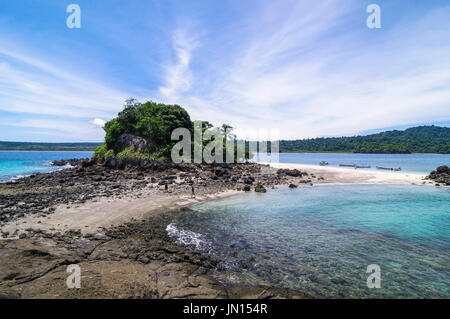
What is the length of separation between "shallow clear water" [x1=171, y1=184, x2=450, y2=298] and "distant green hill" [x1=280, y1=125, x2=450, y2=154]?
128630 mm

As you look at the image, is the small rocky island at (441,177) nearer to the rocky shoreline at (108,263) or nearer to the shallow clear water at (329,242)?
the shallow clear water at (329,242)

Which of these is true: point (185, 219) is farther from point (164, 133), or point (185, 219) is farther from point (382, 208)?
point (164, 133)

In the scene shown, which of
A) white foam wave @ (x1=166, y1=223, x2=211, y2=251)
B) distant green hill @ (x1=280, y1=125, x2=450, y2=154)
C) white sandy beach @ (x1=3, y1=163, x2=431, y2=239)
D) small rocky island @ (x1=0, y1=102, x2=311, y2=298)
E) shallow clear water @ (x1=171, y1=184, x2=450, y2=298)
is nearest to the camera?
small rocky island @ (x1=0, y1=102, x2=311, y2=298)

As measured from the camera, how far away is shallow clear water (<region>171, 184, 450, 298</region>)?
7184 millimetres

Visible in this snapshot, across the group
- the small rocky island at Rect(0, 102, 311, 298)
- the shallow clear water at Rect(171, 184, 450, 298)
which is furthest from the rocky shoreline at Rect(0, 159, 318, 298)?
the shallow clear water at Rect(171, 184, 450, 298)

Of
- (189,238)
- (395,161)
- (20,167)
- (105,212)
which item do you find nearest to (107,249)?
(189,238)

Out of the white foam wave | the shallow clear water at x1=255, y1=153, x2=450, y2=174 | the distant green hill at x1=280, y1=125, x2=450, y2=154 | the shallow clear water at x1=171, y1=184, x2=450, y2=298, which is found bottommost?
the shallow clear water at x1=171, y1=184, x2=450, y2=298

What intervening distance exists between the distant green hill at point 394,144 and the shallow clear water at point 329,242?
129 m

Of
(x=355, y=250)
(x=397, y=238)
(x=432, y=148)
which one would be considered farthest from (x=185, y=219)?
(x=432, y=148)

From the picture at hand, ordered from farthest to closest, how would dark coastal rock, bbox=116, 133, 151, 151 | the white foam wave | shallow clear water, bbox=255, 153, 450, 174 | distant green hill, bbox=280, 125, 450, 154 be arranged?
distant green hill, bbox=280, 125, 450, 154
shallow clear water, bbox=255, 153, 450, 174
dark coastal rock, bbox=116, 133, 151, 151
the white foam wave

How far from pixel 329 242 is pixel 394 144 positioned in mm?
154303

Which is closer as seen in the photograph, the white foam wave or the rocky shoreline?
the rocky shoreline

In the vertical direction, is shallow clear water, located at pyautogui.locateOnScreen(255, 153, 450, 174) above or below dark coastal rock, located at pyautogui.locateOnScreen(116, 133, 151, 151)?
below

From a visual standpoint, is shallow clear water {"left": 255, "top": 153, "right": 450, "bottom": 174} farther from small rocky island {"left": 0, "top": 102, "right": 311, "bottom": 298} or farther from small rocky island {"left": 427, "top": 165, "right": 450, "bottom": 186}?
small rocky island {"left": 0, "top": 102, "right": 311, "bottom": 298}
